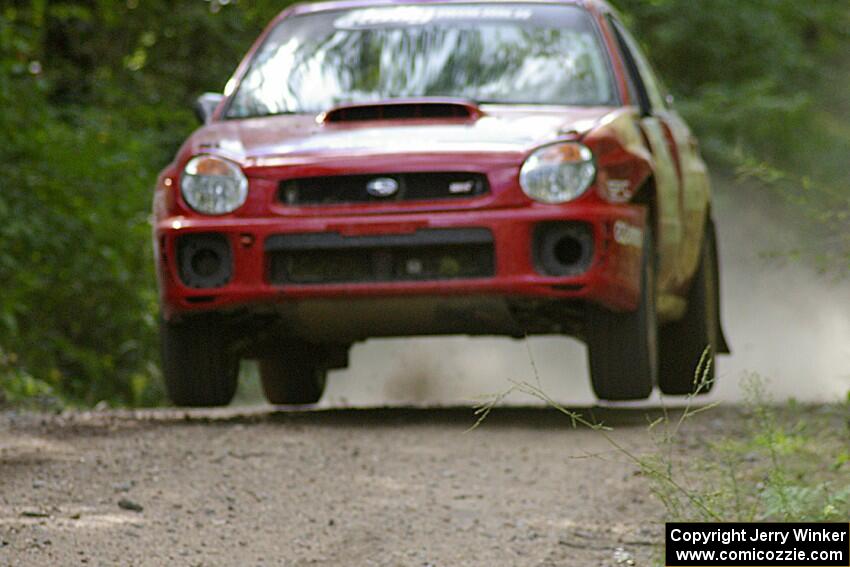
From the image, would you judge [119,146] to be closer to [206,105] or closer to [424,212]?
[206,105]

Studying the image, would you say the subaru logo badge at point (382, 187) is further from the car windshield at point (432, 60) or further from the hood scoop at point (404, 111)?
the car windshield at point (432, 60)

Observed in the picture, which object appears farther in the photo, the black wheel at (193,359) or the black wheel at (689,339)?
the black wheel at (689,339)

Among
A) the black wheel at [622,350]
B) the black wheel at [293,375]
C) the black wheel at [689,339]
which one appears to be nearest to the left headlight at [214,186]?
the black wheel at [622,350]

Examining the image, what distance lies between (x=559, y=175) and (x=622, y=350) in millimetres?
742

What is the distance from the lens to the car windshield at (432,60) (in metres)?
7.77

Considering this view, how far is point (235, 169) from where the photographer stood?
23.5 ft

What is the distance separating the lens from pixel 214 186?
715 cm

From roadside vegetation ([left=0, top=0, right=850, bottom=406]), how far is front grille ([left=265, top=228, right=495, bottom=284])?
1193mm

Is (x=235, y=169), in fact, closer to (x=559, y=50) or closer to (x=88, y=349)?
(x=559, y=50)

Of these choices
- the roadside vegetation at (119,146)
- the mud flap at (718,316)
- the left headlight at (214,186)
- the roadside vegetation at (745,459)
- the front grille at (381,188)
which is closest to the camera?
the roadside vegetation at (745,459)

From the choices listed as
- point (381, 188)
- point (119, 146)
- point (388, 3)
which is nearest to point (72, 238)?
point (119, 146)

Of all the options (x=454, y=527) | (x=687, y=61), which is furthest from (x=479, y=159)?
(x=687, y=61)

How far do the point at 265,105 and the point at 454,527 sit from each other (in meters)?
3.08

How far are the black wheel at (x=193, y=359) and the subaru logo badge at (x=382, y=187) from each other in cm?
91
